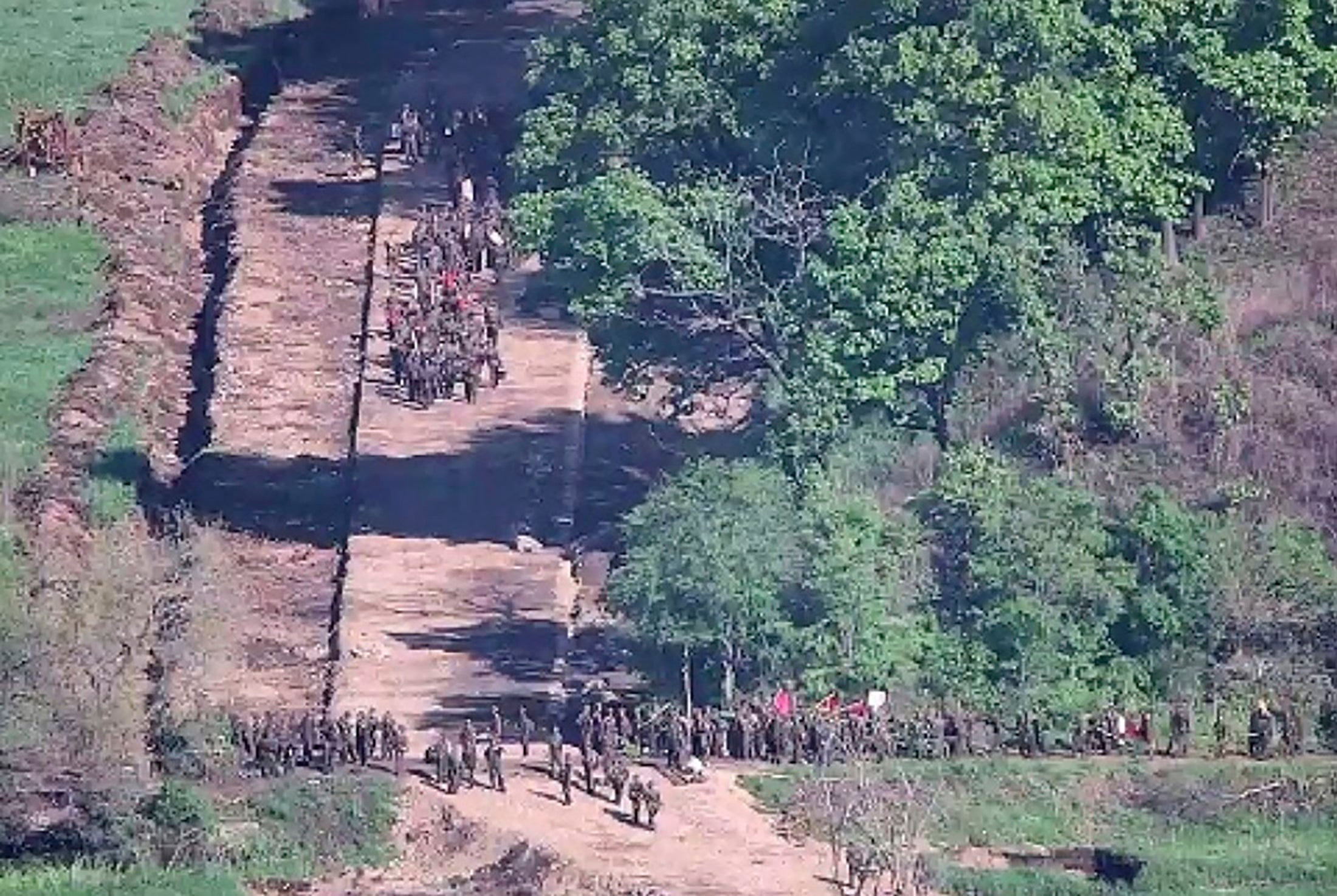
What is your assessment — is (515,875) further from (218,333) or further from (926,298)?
(218,333)

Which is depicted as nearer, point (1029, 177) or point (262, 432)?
point (1029, 177)

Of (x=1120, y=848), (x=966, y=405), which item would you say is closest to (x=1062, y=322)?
(x=966, y=405)

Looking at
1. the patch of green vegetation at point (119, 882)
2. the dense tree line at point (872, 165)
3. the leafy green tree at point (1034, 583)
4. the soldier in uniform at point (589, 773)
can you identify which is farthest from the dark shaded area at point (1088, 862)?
the patch of green vegetation at point (119, 882)

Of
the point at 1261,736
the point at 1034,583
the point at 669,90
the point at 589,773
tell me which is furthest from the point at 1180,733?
the point at 669,90

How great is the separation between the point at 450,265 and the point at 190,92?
1354 cm

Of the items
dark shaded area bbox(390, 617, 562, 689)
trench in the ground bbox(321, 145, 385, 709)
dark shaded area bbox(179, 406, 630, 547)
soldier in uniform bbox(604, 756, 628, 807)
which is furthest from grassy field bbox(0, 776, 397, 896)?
dark shaded area bbox(179, 406, 630, 547)

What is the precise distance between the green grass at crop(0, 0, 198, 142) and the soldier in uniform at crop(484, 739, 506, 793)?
27.9 m

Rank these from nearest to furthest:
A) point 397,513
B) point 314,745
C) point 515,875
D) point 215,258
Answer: point 515,875
point 314,745
point 397,513
point 215,258

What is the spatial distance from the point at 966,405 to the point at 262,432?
35.3ft

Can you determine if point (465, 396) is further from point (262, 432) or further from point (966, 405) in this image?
point (966, 405)

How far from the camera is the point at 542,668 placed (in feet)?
137

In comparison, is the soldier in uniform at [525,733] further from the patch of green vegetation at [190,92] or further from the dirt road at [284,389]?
the patch of green vegetation at [190,92]

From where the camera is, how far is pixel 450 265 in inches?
2158

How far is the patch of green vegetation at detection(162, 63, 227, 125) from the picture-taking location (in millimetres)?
65938
